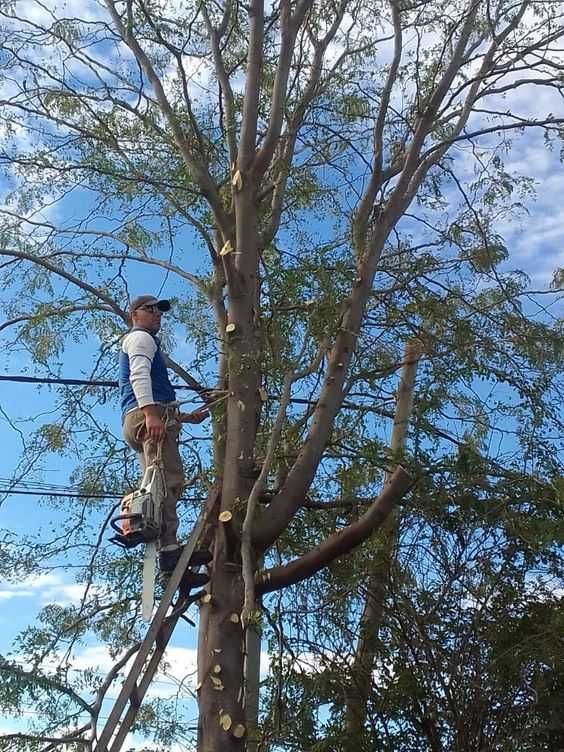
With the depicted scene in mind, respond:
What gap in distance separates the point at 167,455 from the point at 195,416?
48 centimetres

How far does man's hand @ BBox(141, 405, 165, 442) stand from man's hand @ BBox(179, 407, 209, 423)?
544 mm

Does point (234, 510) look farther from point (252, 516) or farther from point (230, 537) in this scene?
point (252, 516)

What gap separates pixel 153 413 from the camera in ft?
21.0

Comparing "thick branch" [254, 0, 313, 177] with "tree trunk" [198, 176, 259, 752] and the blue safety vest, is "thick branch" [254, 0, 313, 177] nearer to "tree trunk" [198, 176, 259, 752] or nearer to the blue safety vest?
"tree trunk" [198, 176, 259, 752]

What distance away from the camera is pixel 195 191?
8133 millimetres

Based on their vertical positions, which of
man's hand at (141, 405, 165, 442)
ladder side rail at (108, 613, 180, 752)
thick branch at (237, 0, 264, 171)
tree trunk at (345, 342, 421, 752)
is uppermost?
thick branch at (237, 0, 264, 171)

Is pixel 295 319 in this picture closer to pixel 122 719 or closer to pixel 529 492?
pixel 529 492

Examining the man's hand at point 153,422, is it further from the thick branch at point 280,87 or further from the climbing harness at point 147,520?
the thick branch at point 280,87

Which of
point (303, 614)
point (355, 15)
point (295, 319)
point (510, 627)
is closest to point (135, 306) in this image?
point (295, 319)

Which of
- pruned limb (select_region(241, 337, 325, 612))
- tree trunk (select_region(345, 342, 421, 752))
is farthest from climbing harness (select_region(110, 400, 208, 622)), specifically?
tree trunk (select_region(345, 342, 421, 752))

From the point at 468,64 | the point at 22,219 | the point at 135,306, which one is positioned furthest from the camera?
the point at 22,219

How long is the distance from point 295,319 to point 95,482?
8.18 feet

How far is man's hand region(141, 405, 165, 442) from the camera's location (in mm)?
6375

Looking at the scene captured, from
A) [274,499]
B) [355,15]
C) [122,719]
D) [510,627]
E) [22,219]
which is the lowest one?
[122,719]
